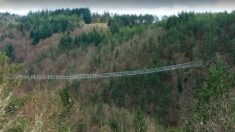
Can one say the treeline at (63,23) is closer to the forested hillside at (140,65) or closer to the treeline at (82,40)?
the treeline at (82,40)

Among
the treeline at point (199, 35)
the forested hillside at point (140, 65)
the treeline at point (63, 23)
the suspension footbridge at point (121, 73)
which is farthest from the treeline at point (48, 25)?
the treeline at point (199, 35)

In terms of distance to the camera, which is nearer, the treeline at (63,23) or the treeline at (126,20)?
the treeline at (126,20)

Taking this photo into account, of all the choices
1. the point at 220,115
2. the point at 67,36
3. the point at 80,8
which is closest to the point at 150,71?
the point at 67,36

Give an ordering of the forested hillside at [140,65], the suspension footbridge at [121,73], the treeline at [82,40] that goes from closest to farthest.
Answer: the forested hillside at [140,65]
the suspension footbridge at [121,73]
the treeline at [82,40]

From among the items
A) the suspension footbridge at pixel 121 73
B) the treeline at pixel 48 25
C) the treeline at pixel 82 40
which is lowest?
the suspension footbridge at pixel 121 73

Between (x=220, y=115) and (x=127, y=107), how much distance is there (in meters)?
70.5

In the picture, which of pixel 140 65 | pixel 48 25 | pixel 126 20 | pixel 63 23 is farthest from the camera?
pixel 63 23

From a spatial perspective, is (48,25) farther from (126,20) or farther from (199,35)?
(199,35)

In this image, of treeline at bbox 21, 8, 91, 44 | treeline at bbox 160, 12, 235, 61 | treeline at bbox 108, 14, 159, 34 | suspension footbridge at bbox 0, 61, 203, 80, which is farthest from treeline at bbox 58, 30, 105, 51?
treeline at bbox 160, 12, 235, 61

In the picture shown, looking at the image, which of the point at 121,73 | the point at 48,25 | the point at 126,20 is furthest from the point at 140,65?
the point at 48,25

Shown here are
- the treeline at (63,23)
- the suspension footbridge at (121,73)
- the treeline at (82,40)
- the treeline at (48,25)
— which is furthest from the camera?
the treeline at (48,25)

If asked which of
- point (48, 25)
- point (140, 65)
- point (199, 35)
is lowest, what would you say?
point (140, 65)

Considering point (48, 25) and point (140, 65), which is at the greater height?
point (48, 25)

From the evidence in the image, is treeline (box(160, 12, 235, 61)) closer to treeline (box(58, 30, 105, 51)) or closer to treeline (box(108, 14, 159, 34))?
treeline (box(58, 30, 105, 51))
